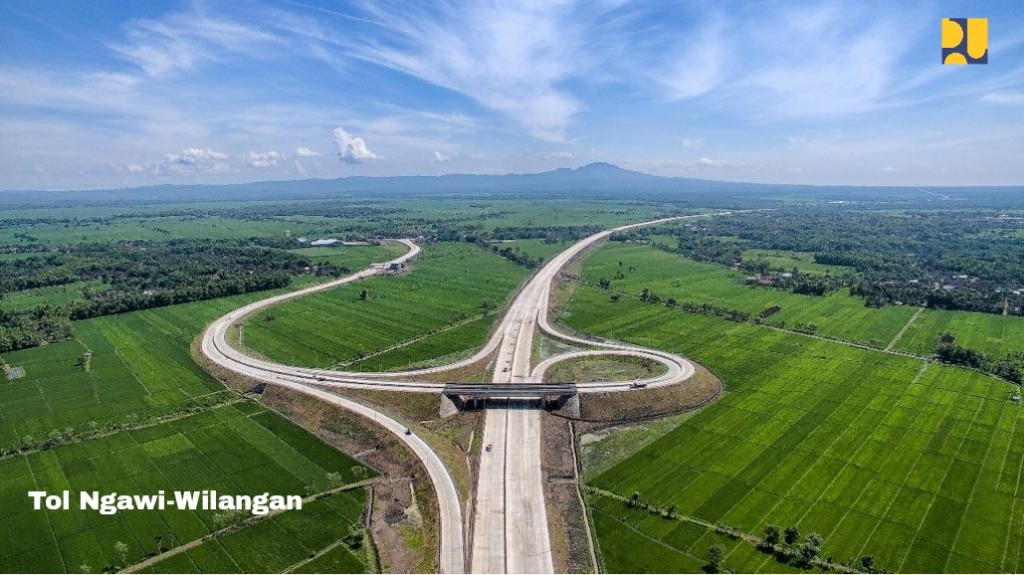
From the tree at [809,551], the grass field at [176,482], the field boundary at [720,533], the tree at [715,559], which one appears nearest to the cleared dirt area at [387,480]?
the grass field at [176,482]

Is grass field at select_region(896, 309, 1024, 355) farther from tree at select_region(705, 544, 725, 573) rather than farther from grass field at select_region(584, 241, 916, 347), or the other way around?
tree at select_region(705, 544, 725, 573)

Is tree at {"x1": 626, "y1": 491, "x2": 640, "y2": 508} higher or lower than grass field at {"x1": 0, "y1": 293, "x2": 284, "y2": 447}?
lower

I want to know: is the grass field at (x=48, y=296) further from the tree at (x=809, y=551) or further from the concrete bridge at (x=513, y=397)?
the tree at (x=809, y=551)

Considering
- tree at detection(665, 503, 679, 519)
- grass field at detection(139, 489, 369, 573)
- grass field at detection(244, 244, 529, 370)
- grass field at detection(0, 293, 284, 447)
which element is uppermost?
grass field at detection(244, 244, 529, 370)

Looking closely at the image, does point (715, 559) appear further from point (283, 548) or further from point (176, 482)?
point (176, 482)

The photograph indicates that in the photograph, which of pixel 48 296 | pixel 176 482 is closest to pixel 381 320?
pixel 176 482

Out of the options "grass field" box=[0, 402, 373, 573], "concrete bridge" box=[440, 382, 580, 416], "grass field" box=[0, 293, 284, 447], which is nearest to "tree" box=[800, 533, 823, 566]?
"concrete bridge" box=[440, 382, 580, 416]
